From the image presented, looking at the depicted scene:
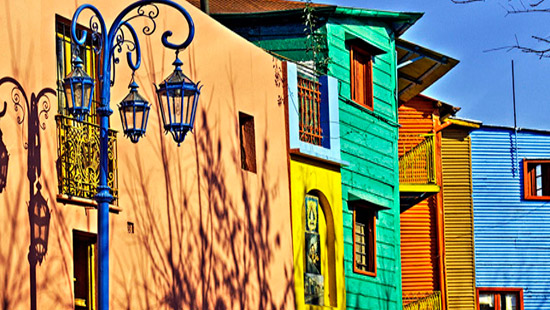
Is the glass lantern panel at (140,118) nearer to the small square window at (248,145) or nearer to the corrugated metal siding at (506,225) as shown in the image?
the small square window at (248,145)

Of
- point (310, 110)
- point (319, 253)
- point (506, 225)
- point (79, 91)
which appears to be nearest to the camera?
point (79, 91)

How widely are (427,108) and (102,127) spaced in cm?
2264

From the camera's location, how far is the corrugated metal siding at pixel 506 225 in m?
36.2

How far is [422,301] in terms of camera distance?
31.7 m

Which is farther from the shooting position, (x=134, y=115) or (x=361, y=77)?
(x=361, y=77)

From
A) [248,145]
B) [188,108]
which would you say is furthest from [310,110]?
[188,108]

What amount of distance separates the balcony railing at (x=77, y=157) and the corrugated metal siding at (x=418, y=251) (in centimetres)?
1917

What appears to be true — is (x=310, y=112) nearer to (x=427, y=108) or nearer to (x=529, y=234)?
(x=427, y=108)

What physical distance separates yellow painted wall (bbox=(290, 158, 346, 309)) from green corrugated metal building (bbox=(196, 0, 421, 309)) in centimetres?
42

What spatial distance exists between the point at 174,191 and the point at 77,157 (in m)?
2.64

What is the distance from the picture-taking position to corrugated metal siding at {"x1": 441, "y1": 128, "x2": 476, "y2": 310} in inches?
1395

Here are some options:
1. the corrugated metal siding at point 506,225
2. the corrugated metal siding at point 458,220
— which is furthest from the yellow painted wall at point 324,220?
the corrugated metal siding at point 506,225

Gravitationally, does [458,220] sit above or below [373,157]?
below

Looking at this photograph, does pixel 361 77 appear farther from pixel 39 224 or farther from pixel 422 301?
pixel 39 224
